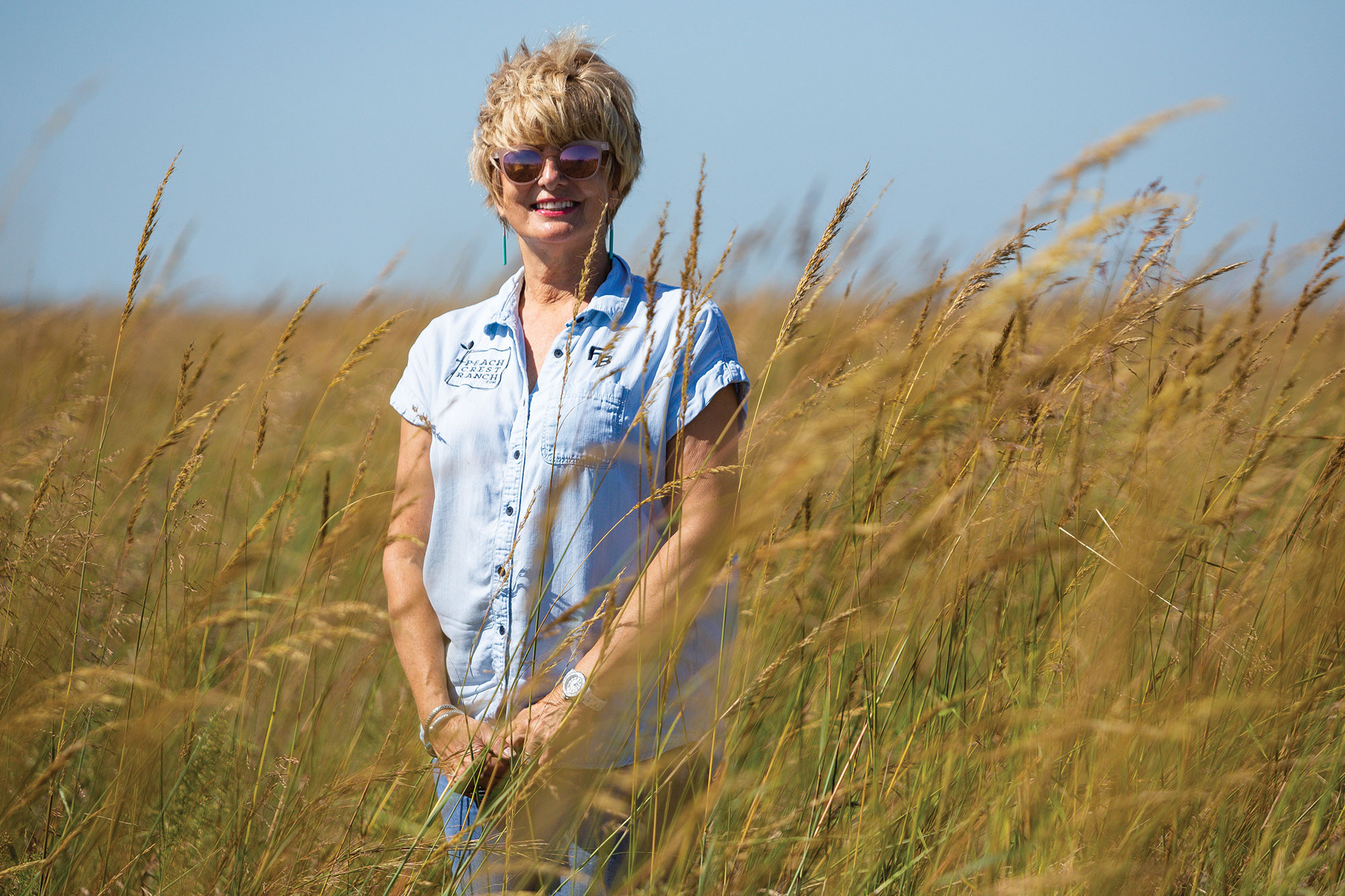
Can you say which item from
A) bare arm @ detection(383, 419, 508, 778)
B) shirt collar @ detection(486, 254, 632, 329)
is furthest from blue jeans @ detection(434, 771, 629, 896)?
shirt collar @ detection(486, 254, 632, 329)

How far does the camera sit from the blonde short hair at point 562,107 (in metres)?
1.73

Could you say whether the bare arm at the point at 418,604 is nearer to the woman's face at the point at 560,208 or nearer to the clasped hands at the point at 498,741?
the clasped hands at the point at 498,741

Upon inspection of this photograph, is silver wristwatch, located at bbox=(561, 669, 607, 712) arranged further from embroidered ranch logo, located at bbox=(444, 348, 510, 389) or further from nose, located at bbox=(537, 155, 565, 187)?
nose, located at bbox=(537, 155, 565, 187)

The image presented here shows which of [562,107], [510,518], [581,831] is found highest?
[562,107]

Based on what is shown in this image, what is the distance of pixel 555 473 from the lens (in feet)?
4.81

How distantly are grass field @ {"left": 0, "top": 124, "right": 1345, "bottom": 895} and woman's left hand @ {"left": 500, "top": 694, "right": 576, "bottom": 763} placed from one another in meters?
0.16

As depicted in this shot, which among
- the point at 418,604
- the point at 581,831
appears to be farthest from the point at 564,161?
the point at 581,831

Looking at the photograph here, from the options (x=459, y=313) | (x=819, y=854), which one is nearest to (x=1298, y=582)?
(x=819, y=854)

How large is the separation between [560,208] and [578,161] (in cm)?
10

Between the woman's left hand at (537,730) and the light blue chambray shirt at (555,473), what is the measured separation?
38 mm

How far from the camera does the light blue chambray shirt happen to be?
4.84 feet

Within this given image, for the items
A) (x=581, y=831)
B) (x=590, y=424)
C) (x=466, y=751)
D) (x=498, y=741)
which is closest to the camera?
(x=466, y=751)

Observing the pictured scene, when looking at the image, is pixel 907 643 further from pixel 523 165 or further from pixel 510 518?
pixel 523 165

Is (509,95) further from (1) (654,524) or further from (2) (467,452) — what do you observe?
(1) (654,524)
